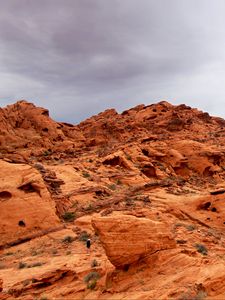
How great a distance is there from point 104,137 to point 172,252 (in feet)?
152

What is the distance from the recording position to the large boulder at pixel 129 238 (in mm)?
11117

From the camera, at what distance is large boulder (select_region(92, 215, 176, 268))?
11.1 meters

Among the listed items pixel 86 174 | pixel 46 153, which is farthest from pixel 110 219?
pixel 46 153

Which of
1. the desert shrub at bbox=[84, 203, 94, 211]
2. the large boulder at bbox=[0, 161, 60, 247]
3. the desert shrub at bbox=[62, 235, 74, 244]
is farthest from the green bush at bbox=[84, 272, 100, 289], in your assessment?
the desert shrub at bbox=[84, 203, 94, 211]

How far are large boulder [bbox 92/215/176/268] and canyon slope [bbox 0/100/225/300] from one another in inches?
1.4

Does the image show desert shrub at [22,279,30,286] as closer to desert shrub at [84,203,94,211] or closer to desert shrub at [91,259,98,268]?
desert shrub at [91,259,98,268]

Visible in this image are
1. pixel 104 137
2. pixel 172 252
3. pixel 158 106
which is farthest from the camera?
pixel 158 106

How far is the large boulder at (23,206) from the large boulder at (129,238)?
9.83 m

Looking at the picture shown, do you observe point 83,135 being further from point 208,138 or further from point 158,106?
point 208,138

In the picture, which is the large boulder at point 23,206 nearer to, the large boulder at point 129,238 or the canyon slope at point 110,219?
the canyon slope at point 110,219

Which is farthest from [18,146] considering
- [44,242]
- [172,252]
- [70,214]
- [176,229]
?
[172,252]

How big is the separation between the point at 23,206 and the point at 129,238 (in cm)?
1157

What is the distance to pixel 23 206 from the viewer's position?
21.0 m

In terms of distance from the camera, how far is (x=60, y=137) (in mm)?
56031
